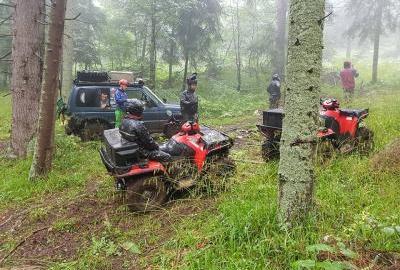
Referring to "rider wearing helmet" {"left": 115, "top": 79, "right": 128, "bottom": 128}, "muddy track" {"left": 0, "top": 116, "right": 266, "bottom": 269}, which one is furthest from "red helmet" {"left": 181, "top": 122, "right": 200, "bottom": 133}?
"rider wearing helmet" {"left": 115, "top": 79, "right": 128, "bottom": 128}

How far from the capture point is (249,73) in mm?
28797

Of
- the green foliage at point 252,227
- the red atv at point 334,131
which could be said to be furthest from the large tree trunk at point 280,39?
the red atv at point 334,131

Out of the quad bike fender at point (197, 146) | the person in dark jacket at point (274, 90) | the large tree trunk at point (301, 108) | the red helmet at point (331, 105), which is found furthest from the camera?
the person in dark jacket at point (274, 90)

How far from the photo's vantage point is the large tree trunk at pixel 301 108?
412cm

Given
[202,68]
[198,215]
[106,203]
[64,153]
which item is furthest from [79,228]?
[202,68]

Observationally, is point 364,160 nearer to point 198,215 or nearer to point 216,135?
point 216,135

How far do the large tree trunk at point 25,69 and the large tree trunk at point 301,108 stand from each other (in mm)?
7605

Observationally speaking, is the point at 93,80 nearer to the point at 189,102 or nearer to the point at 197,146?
the point at 189,102

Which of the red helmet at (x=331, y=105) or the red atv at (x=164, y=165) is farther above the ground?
the red helmet at (x=331, y=105)

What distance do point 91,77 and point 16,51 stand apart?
2.95m

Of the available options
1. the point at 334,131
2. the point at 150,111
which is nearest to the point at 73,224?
the point at 334,131

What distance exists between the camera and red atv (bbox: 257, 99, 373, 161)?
7.53m

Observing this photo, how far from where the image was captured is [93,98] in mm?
12383

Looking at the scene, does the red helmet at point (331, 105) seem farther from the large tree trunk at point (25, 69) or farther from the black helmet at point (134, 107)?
the large tree trunk at point (25, 69)
